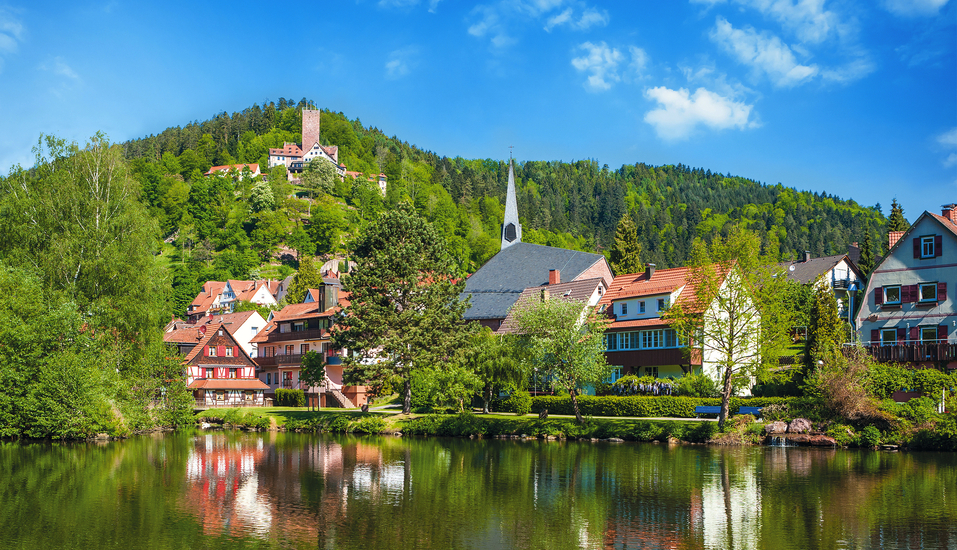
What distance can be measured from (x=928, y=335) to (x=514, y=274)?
131 feet

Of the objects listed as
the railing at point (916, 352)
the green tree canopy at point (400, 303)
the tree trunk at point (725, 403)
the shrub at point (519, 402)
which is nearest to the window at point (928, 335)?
the railing at point (916, 352)

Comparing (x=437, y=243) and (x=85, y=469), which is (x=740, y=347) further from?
(x=85, y=469)

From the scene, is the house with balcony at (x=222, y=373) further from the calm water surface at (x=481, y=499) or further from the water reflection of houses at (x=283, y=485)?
the calm water surface at (x=481, y=499)

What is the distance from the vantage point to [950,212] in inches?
2184

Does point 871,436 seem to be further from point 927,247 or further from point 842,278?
point 842,278

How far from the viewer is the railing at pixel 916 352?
47594 millimetres

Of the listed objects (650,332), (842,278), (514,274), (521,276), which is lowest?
(650,332)

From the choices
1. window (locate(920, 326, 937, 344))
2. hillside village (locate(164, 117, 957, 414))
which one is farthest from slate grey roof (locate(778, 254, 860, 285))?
window (locate(920, 326, 937, 344))

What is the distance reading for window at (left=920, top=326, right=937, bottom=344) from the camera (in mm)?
51781

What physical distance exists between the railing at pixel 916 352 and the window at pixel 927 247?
268 inches

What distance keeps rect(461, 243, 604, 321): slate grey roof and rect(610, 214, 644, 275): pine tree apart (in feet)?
35.9

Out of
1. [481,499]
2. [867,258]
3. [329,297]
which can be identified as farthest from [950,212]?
[329,297]

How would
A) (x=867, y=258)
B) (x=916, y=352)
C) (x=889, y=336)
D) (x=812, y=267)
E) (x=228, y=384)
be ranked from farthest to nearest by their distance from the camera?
(x=812, y=267) < (x=867, y=258) < (x=228, y=384) < (x=889, y=336) < (x=916, y=352)

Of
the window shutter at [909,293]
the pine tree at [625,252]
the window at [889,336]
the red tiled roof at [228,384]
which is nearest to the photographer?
the window shutter at [909,293]
